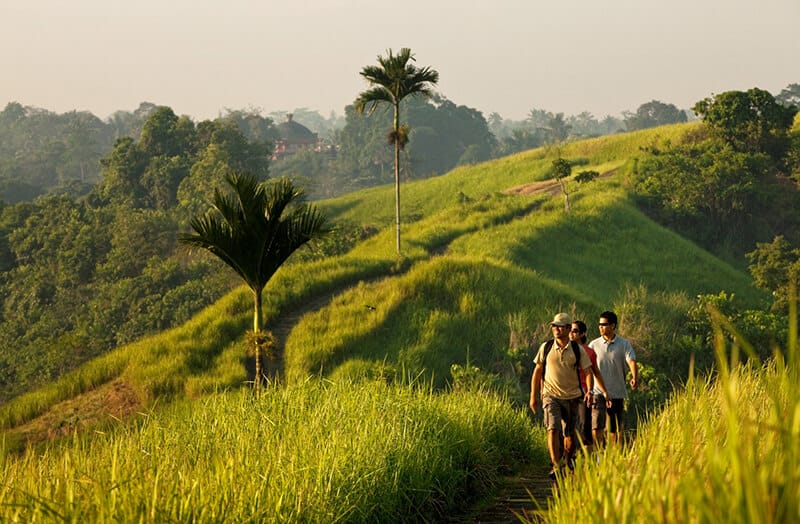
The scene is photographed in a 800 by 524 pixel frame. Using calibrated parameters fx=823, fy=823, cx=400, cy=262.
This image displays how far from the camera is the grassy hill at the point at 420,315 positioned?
Answer: 21875 mm

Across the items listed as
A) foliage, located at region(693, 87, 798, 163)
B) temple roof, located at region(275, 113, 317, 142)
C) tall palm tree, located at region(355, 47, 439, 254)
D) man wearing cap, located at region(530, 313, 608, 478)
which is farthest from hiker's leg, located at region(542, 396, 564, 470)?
temple roof, located at region(275, 113, 317, 142)

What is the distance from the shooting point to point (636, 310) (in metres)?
27.8

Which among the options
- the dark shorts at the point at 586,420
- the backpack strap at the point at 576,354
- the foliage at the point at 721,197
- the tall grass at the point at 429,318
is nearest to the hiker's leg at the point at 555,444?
the dark shorts at the point at 586,420

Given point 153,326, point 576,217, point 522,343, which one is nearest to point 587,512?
point 522,343

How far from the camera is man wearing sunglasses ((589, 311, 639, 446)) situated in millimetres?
8883

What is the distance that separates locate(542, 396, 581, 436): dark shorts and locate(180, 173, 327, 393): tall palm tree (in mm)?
7084

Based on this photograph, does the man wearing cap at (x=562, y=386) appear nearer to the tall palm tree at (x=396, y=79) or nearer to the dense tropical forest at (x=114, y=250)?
the dense tropical forest at (x=114, y=250)

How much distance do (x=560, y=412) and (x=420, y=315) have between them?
16777mm

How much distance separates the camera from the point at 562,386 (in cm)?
875

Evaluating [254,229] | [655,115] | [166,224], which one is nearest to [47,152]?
[166,224]

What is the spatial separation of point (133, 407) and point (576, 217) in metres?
26.6

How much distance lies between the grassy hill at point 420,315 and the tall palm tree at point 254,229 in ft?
7.68

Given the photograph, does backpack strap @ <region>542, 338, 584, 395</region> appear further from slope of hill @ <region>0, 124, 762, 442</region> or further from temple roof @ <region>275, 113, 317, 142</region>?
temple roof @ <region>275, 113, 317, 142</region>

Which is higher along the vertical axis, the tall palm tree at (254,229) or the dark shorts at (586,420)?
the tall palm tree at (254,229)
